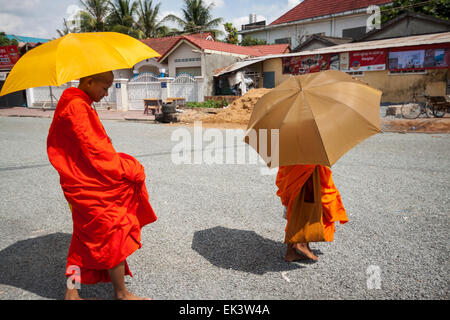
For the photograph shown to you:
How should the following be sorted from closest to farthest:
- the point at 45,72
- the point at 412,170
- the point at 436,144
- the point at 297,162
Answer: the point at 45,72 < the point at 297,162 < the point at 412,170 < the point at 436,144

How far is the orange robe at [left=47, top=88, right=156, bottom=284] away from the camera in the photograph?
6.61 feet

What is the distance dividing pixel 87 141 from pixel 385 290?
2.30 metres

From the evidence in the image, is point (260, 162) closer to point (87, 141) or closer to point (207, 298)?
point (207, 298)

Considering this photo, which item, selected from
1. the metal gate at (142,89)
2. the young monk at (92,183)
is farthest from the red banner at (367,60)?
the young monk at (92,183)

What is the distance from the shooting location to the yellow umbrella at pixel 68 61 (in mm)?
1905

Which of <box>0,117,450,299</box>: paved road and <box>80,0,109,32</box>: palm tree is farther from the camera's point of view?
<box>80,0,109,32</box>: palm tree

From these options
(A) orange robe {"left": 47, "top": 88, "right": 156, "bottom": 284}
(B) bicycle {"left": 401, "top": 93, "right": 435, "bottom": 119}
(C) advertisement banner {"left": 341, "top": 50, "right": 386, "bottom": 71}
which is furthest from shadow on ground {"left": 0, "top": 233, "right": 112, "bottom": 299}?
(C) advertisement banner {"left": 341, "top": 50, "right": 386, "bottom": 71}

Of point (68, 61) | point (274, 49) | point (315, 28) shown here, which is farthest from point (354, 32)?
point (68, 61)

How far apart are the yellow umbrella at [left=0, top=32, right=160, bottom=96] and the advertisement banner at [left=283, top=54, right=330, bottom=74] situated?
659 inches

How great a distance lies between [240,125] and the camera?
12742 millimetres

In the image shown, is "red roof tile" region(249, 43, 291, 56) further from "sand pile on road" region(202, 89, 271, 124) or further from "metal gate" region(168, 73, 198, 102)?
"sand pile on road" region(202, 89, 271, 124)

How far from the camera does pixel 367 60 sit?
16438 millimetres

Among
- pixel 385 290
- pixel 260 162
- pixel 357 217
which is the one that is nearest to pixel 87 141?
pixel 385 290

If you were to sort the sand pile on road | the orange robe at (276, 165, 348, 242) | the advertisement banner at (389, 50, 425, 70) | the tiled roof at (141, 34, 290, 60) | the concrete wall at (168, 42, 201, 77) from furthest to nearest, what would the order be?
1. the concrete wall at (168, 42, 201, 77)
2. the tiled roof at (141, 34, 290, 60)
3. the advertisement banner at (389, 50, 425, 70)
4. the sand pile on road
5. the orange robe at (276, 165, 348, 242)
